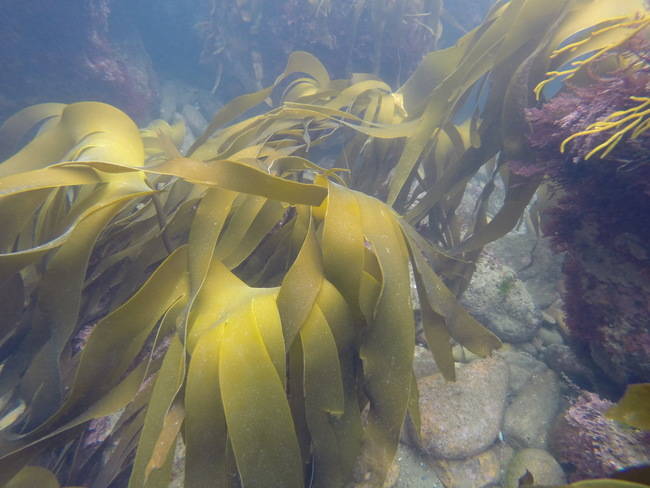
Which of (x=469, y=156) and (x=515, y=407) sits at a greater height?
(x=469, y=156)

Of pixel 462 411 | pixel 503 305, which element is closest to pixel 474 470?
pixel 462 411

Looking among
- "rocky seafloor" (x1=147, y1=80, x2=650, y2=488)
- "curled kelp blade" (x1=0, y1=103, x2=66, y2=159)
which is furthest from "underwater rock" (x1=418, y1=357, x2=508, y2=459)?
"curled kelp blade" (x1=0, y1=103, x2=66, y2=159)

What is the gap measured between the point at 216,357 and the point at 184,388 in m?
0.14

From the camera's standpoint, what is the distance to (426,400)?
1587mm

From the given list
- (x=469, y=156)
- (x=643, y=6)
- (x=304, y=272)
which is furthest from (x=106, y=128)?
(x=643, y=6)

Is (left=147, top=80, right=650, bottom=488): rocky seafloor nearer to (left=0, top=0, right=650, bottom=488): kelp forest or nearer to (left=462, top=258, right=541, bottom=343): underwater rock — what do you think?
(left=462, top=258, right=541, bottom=343): underwater rock

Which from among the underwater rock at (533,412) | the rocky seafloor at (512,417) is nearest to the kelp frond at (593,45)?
the rocky seafloor at (512,417)

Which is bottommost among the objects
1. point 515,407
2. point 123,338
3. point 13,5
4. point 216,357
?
point 515,407

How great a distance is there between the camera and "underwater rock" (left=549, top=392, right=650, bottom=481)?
1339mm

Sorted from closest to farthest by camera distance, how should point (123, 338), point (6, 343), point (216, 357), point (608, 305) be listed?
point (216, 357), point (123, 338), point (6, 343), point (608, 305)

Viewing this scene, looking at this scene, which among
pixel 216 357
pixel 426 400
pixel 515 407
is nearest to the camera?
pixel 216 357

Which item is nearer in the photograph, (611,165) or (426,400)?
(611,165)

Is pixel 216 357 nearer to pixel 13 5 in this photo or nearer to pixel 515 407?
pixel 515 407

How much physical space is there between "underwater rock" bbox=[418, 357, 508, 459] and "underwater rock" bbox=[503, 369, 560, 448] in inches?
4.7
